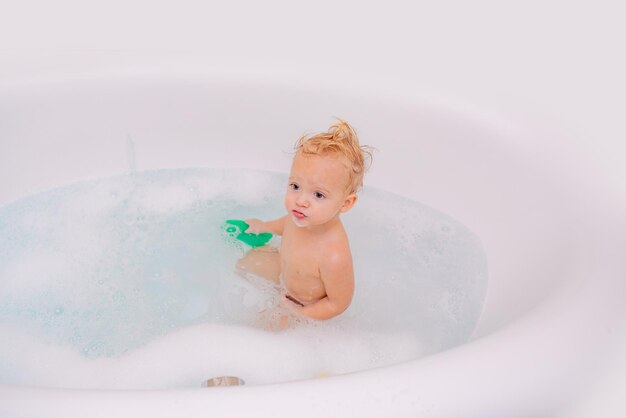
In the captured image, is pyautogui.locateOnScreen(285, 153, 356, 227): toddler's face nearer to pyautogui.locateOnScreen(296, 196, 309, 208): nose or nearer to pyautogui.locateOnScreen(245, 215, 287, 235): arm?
pyautogui.locateOnScreen(296, 196, 309, 208): nose

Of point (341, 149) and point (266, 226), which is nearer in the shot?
point (341, 149)

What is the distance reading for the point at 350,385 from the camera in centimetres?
90

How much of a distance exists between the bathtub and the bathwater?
0.06 metres

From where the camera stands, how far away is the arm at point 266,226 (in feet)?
4.95

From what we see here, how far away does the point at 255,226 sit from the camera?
5.18ft

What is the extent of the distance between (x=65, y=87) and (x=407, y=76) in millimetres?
853

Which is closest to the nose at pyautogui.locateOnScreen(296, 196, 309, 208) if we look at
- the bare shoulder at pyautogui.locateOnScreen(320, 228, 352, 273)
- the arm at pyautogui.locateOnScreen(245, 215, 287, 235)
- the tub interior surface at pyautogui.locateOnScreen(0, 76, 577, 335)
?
the bare shoulder at pyautogui.locateOnScreen(320, 228, 352, 273)

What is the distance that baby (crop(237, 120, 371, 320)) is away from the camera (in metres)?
1.19

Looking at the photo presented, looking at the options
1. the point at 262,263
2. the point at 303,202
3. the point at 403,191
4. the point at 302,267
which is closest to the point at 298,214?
the point at 303,202

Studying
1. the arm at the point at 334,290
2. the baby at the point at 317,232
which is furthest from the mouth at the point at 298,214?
the arm at the point at 334,290

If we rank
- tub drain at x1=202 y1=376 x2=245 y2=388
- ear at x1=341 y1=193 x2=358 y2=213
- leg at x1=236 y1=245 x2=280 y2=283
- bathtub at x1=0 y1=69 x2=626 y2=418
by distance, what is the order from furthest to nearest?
leg at x1=236 y1=245 x2=280 y2=283 < ear at x1=341 y1=193 x2=358 y2=213 < tub drain at x1=202 y1=376 x2=245 y2=388 < bathtub at x1=0 y1=69 x2=626 y2=418

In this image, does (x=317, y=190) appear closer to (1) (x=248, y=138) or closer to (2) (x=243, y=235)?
(2) (x=243, y=235)

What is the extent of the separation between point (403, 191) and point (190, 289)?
0.57 metres

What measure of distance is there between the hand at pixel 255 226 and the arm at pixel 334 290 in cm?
27
